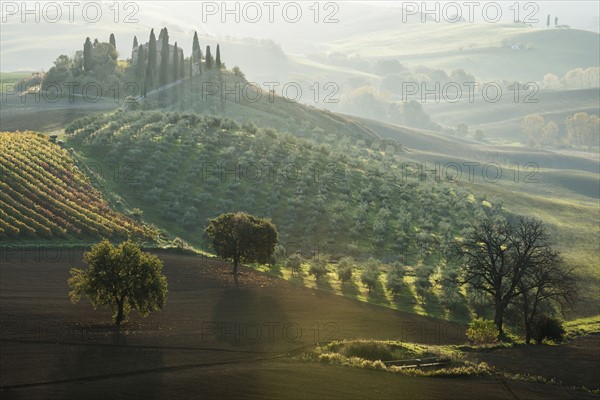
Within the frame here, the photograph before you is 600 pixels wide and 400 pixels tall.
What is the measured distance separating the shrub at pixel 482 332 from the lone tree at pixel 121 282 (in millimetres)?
26307

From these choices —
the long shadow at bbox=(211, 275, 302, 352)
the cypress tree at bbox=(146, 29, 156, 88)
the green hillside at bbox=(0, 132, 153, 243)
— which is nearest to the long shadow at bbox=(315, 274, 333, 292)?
the long shadow at bbox=(211, 275, 302, 352)

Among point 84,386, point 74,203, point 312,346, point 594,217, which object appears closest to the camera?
point 84,386

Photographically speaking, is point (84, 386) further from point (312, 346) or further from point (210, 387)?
point (312, 346)

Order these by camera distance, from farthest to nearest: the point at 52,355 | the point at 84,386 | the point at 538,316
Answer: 1. the point at 538,316
2. the point at 52,355
3. the point at 84,386


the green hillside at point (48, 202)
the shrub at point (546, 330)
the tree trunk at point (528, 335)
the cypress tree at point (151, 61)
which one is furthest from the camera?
the cypress tree at point (151, 61)

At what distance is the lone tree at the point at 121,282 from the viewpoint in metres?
57.8

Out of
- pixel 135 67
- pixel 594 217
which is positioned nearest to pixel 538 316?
pixel 594 217

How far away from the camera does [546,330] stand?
225 feet

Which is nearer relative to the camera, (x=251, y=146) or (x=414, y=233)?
(x=414, y=233)

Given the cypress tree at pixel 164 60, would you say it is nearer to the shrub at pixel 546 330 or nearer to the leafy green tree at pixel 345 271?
the leafy green tree at pixel 345 271

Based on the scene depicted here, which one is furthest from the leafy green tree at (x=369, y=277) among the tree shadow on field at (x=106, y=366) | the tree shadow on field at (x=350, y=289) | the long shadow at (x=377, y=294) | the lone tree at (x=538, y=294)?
the tree shadow on field at (x=106, y=366)

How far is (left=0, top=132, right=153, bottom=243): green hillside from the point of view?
7788 cm

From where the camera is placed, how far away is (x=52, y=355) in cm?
4900

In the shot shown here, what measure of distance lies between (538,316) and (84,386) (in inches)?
1654
